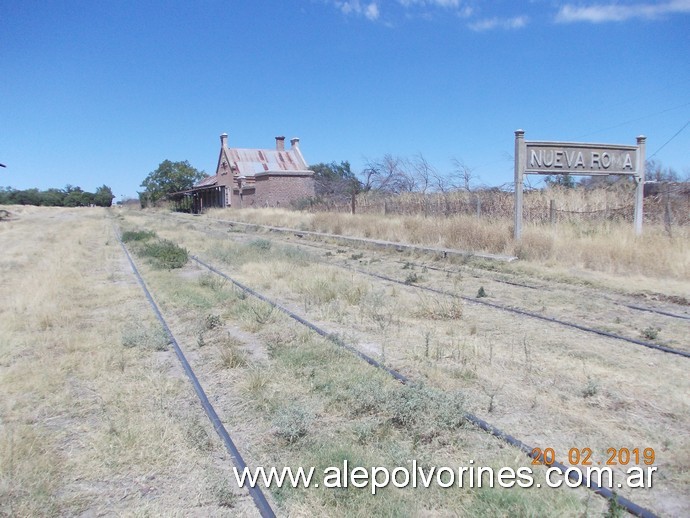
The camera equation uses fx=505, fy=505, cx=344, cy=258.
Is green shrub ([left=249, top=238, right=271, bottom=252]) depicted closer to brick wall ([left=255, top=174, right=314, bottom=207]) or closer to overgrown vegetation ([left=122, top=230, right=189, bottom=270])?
overgrown vegetation ([left=122, top=230, right=189, bottom=270])

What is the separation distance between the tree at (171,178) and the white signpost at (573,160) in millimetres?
66818

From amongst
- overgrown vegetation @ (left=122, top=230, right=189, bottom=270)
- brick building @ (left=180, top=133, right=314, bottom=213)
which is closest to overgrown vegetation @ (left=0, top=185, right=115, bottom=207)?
brick building @ (left=180, top=133, right=314, bottom=213)

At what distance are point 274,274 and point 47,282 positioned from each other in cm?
507

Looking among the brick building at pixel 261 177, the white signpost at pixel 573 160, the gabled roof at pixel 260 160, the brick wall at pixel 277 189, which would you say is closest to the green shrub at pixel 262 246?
the white signpost at pixel 573 160

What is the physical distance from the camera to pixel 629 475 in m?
3.49

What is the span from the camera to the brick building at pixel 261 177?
49.2m

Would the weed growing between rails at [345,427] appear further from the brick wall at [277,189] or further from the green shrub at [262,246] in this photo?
the brick wall at [277,189]

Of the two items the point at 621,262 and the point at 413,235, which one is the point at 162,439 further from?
the point at 413,235

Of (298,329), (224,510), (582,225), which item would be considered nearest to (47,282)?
(298,329)

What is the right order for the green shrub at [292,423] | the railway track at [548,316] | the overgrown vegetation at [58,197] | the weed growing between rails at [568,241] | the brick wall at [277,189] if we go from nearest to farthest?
the green shrub at [292,423] < the railway track at [548,316] < the weed growing between rails at [568,241] < the brick wall at [277,189] < the overgrown vegetation at [58,197]

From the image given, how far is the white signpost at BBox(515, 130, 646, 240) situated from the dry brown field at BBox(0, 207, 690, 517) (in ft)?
14.2

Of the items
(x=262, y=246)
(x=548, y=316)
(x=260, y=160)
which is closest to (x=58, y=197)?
(x=260, y=160)

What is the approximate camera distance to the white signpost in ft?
48.3

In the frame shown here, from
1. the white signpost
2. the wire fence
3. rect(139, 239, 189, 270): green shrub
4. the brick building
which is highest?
the brick building
